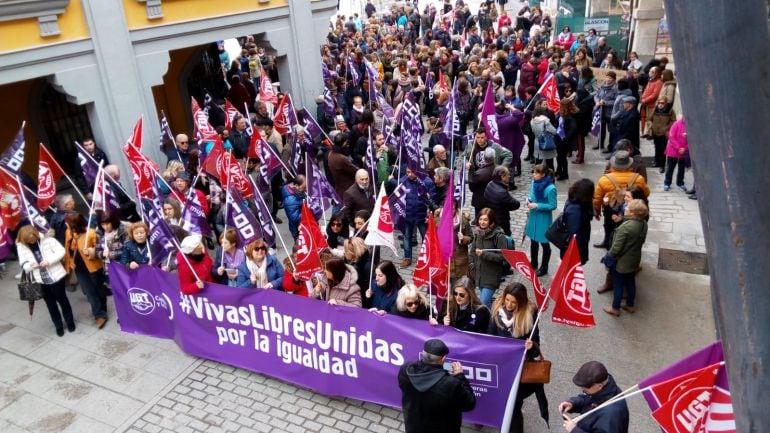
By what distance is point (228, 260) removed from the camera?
7406 millimetres

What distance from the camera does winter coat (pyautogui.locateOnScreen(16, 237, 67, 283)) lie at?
765cm

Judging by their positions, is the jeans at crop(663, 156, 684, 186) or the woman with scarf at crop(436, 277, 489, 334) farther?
the jeans at crop(663, 156, 684, 186)

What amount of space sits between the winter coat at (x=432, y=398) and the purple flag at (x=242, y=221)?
3.21 metres

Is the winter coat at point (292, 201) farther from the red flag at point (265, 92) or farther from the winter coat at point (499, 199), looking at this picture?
the red flag at point (265, 92)

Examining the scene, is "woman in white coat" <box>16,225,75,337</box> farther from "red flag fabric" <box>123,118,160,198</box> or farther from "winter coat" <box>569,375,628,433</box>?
"winter coat" <box>569,375,628,433</box>

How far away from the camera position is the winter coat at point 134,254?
770 cm

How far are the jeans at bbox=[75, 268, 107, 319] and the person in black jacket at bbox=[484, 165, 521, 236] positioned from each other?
568 centimetres

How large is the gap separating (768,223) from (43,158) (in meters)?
9.42

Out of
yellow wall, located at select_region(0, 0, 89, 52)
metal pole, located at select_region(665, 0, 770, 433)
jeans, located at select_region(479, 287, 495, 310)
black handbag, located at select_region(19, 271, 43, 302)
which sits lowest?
jeans, located at select_region(479, 287, 495, 310)

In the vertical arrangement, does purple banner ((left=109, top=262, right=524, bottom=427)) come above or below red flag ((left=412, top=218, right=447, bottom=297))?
below

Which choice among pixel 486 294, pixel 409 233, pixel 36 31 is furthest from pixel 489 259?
pixel 36 31

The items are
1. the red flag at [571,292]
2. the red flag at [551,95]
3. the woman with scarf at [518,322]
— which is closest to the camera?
the red flag at [571,292]

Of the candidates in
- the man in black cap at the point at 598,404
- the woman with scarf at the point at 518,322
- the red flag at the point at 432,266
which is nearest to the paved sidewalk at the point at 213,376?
the woman with scarf at the point at 518,322

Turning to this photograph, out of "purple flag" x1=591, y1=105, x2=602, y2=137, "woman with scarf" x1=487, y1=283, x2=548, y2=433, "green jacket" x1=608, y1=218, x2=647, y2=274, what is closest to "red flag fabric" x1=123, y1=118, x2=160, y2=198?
"woman with scarf" x1=487, y1=283, x2=548, y2=433
